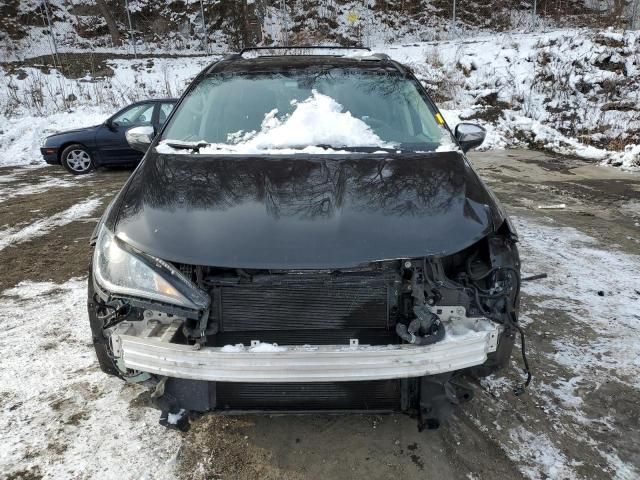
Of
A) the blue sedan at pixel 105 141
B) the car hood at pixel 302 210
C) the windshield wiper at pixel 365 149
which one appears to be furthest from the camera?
the blue sedan at pixel 105 141

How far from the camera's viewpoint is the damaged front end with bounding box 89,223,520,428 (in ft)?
6.12

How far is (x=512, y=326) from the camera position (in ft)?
7.00

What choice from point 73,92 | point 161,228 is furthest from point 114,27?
point 161,228

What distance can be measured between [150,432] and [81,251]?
3.13 metres

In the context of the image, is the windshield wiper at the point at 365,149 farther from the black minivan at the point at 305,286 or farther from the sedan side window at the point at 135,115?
the sedan side window at the point at 135,115

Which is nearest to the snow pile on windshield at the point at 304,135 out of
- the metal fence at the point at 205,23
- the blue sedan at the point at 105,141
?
the blue sedan at the point at 105,141

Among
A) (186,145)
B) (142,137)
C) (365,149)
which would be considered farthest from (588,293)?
(142,137)

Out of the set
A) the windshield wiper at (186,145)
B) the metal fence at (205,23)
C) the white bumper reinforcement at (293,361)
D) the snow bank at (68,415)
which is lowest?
the snow bank at (68,415)

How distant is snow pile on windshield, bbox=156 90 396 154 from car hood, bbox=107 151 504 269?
0.19m

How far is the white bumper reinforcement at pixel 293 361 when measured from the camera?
1845 millimetres

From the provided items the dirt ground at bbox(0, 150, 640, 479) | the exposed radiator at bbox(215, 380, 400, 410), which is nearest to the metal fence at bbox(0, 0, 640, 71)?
the dirt ground at bbox(0, 150, 640, 479)

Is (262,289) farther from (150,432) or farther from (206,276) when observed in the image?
(150,432)

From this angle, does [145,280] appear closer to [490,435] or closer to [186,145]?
[186,145]

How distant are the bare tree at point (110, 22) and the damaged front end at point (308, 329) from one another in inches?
921
